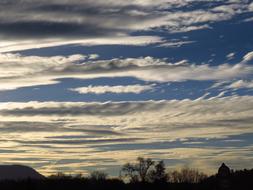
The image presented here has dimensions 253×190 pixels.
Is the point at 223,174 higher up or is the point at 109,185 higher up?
the point at 109,185

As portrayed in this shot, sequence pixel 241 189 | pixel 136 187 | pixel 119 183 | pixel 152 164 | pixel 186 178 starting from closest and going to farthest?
pixel 241 189, pixel 136 187, pixel 119 183, pixel 152 164, pixel 186 178

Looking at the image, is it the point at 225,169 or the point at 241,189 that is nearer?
the point at 225,169

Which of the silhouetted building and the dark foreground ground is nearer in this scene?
the silhouetted building

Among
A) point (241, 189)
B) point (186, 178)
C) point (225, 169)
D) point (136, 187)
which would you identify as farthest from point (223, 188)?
point (186, 178)

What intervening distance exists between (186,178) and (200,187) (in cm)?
5240

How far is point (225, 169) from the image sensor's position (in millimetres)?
63812

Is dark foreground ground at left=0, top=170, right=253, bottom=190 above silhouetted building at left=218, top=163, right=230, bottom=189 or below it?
above

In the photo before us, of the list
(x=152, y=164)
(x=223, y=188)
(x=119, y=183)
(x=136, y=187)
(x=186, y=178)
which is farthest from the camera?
(x=186, y=178)

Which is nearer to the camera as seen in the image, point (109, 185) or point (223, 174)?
point (223, 174)

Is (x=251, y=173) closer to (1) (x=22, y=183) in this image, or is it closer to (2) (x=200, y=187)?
(2) (x=200, y=187)

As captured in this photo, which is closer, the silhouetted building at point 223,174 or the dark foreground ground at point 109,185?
the silhouetted building at point 223,174

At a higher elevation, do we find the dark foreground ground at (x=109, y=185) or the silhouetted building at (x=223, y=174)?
the dark foreground ground at (x=109, y=185)

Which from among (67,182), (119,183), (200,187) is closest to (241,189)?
(200,187)

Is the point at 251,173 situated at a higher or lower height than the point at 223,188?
higher
